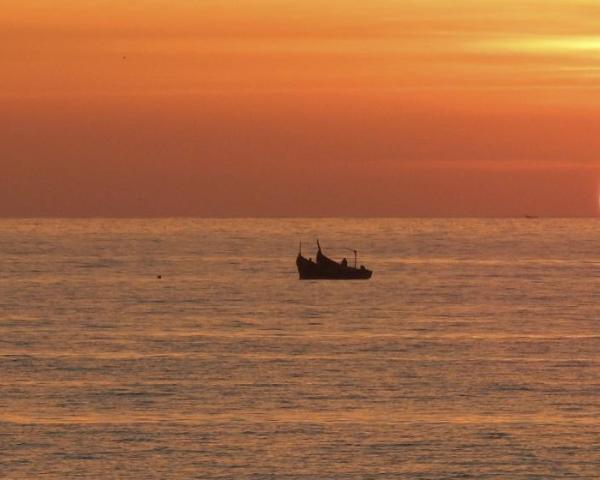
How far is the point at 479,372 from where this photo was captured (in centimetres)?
6819

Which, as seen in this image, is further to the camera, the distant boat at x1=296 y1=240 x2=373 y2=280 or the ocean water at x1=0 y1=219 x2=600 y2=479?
the distant boat at x1=296 y1=240 x2=373 y2=280

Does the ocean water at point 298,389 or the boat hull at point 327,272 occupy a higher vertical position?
the boat hull at point 327,272

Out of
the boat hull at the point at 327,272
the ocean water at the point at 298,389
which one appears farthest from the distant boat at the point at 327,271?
the ocean water at the point at 298,389

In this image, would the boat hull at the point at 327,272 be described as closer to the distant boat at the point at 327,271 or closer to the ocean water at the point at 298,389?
the distant boat at the point at 327,271

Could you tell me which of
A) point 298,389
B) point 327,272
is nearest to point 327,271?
point 327,272

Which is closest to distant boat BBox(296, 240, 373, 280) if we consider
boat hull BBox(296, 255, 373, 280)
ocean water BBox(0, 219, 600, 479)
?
boat hull BBox(296, 255, 373, 280)

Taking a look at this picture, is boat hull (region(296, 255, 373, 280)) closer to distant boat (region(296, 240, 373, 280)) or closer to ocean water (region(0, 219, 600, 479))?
distant boat (region(296, 240, 373, 280))

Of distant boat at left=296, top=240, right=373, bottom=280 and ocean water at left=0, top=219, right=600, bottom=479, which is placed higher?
distant boat at left=296, top=240, right=373, bottom=280

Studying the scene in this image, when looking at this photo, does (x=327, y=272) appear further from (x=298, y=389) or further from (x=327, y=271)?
(x=298, y=389)

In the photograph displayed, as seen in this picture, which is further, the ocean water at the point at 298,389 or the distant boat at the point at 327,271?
the distant boat at the point at 327,271

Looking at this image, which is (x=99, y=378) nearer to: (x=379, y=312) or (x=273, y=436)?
(x=273, y=436)

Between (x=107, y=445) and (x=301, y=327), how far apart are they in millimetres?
45296

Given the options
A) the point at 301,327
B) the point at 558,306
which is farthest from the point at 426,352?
the point at 558,306

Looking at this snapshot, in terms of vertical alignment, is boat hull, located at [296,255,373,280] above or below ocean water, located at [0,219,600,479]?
above
